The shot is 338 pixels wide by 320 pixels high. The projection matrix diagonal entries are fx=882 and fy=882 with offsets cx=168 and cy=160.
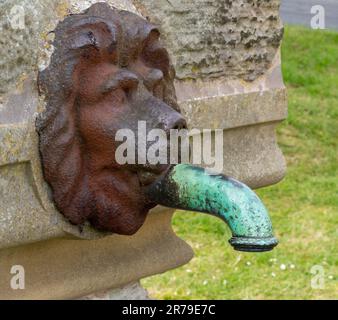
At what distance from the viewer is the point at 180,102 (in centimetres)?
128

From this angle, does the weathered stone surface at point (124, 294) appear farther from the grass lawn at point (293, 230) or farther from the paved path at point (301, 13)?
the paved path at point (301, 13)

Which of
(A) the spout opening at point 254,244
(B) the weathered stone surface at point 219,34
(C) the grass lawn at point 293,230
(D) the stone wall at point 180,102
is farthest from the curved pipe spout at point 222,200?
(C) the grass lawn at point 293,230

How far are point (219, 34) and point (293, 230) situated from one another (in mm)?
2383

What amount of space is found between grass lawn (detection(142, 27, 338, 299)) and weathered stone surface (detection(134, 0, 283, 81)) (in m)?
1.66

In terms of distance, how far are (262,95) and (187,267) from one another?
75.2 inches

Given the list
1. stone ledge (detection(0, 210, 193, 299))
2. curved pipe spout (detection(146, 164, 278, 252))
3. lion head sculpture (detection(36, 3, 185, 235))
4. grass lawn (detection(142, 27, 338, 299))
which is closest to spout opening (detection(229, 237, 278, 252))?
curved pipe spout (detection(146, 164, 278, 252))

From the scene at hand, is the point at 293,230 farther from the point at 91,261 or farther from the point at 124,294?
the point at 91,261

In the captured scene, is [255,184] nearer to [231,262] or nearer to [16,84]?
[16,84]

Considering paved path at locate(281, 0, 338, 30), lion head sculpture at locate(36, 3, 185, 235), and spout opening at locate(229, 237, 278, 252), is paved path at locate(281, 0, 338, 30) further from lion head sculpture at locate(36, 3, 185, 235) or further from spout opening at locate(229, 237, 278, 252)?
spout opening at locate(229, 237, 278, 252)

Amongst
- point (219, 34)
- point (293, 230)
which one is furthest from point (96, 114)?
point (293, 230)

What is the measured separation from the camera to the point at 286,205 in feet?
13.1

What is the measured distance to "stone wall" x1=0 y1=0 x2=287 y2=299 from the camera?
3.44ft

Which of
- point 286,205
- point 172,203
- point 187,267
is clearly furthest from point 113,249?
point 286,205

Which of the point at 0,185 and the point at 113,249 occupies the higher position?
the point at 0,185
